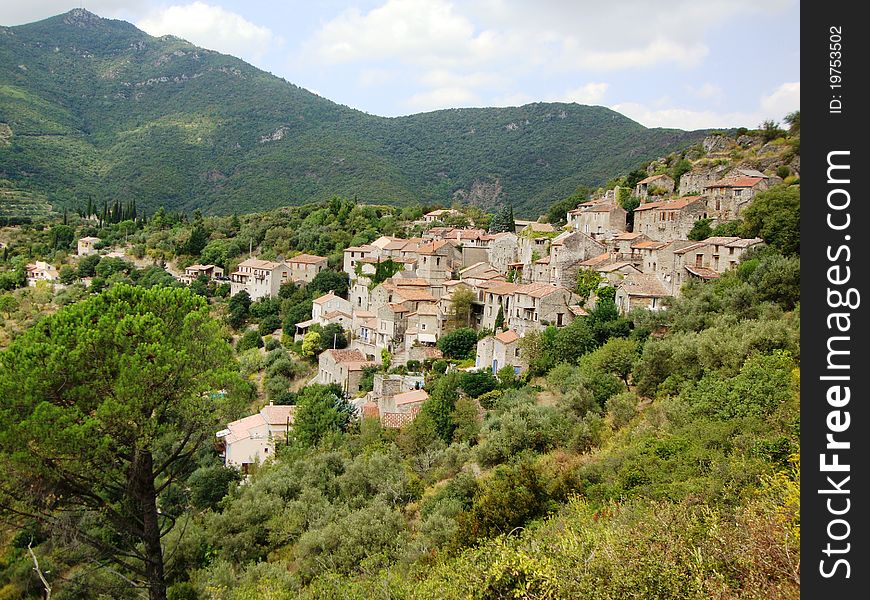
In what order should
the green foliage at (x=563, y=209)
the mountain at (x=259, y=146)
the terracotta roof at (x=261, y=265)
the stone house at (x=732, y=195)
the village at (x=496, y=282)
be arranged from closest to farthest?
the village at (x=496, y=282) → the stone house at (x=732, y=195) → the terracotta roof at (x=261, y=265) → the green foliage at (x=563, y=209) → the mountain at (x=259, y=146)

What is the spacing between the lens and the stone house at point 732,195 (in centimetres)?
4084

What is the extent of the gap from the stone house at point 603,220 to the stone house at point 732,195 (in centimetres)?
720

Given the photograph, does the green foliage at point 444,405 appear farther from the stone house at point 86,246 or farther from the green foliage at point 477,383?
the stone house at point 86,246

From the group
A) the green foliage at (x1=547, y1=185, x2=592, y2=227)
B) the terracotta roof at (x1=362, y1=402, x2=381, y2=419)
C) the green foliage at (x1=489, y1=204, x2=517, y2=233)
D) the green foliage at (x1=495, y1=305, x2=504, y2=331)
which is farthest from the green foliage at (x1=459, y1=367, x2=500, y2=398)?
the green foliage at (x1=547, y1=185, x2=592, y2=227)

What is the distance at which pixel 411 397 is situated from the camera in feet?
113

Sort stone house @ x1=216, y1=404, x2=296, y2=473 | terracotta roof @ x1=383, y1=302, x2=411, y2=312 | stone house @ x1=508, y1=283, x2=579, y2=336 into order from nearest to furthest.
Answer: stone house @ x1=216, y1=404, x2=296, y2=473 < stone house @ x1=508, y1=283, x2=579, y2=336 < terracotta roof @ x1=383, y1=302, x2=411, y2=312

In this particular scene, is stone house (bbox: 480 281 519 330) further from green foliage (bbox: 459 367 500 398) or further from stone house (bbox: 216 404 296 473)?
stone house (bbox: 216 404 296 473)

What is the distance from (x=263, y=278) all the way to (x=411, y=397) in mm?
32402

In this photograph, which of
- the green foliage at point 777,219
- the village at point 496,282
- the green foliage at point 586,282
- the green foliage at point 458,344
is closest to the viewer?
the green foliage at point 777,219

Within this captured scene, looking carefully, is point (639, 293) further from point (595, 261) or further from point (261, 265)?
point (261, 265)

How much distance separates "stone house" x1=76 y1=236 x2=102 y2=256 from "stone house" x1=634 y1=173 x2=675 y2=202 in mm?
72822

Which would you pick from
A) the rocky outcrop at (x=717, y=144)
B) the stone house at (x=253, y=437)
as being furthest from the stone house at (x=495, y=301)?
the rocky outcrop at (x=717, y=144)

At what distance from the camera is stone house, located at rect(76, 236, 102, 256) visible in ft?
270

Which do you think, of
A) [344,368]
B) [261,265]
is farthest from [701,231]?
[261,265]
